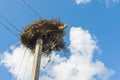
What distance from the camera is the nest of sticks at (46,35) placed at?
11.0 m

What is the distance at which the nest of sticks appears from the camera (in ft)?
36.0

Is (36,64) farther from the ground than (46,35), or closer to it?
closer to it

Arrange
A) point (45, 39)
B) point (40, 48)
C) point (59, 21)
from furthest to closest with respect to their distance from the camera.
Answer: point (59, 21) → point (45, 39) → point (40, 48)

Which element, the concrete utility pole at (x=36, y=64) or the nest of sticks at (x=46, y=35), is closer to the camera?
the concrete utility pole at (x=36, y=64)

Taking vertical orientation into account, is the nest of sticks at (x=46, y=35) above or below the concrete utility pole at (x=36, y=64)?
above

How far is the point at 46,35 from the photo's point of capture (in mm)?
10961


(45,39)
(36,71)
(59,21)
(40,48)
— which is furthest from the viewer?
(59,21)

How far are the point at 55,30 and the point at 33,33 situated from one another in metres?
0.89

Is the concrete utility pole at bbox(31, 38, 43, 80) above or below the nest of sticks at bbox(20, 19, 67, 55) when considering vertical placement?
Answer: below

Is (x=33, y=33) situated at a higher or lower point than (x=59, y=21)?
lower

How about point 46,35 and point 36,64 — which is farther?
point 46,35

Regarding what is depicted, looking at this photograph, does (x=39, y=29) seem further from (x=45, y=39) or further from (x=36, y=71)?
(x=36, y=71)

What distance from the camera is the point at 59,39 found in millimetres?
11438

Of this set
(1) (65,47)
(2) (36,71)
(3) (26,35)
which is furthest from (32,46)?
(2) (36,71)
